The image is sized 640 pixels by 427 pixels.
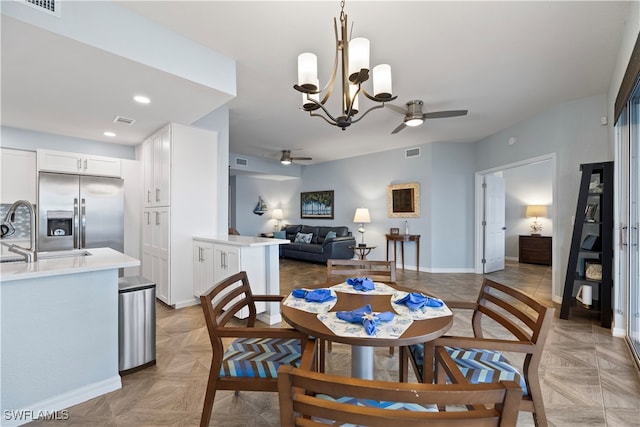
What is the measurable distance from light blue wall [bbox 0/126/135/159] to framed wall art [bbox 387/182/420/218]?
16.7ft

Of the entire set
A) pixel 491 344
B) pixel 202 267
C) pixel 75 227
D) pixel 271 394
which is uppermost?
pixel 75 227

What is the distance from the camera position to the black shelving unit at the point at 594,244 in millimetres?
3076

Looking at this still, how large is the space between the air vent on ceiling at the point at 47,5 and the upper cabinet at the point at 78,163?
290cm

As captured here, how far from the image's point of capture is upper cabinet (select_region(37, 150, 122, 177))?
3920 mm

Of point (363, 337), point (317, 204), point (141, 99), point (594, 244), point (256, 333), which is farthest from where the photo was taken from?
point (317, 204)

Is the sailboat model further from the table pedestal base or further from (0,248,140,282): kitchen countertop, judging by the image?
the table pedestal base

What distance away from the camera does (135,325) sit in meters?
2.22

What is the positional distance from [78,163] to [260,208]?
17.3ft

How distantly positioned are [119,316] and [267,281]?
4.74ft

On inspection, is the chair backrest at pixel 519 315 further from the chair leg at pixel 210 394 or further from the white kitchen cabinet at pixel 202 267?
the white kitchen cabinet at pixel 202 267

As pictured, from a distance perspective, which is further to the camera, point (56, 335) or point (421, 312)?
point (56, 335)

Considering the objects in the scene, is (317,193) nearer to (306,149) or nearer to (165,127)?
(306,149)

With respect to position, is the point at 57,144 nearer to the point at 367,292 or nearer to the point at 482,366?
the point at 367,292

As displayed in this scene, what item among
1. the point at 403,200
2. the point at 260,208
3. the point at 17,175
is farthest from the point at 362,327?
the point at 260,208
